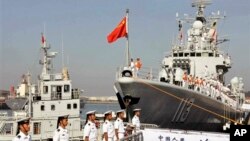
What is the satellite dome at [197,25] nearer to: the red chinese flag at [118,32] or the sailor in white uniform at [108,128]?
the red chinese flag at [118,32]

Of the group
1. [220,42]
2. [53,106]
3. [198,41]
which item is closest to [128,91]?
[53,106]

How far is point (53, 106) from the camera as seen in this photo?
26250 millimetres

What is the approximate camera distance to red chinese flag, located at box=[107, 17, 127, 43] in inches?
897

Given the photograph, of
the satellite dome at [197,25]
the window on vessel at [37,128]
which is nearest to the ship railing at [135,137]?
the window on vessel at [37,128]

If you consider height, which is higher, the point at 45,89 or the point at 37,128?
the point at 45,89

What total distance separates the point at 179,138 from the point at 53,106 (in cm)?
1463

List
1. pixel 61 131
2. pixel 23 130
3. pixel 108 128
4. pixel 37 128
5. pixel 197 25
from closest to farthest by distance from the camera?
pixel 23 130, pixel 61 131, pixel 108 128, pixel 37 128, pixel 197 25

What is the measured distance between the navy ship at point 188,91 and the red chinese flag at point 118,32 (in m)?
2.31

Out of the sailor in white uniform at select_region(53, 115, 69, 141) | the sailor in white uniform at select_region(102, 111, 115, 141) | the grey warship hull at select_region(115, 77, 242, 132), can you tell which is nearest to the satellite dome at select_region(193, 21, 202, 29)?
the grey warship hull at select_region(115, 77, 242, 132)

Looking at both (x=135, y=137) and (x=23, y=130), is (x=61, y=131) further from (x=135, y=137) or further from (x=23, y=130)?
(x=135, y=137)

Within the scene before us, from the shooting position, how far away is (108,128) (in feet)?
37.4

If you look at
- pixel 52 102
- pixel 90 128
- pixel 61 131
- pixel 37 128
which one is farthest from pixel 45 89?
pixel 61 131

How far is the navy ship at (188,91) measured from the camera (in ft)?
81.8

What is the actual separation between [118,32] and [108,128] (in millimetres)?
12368
